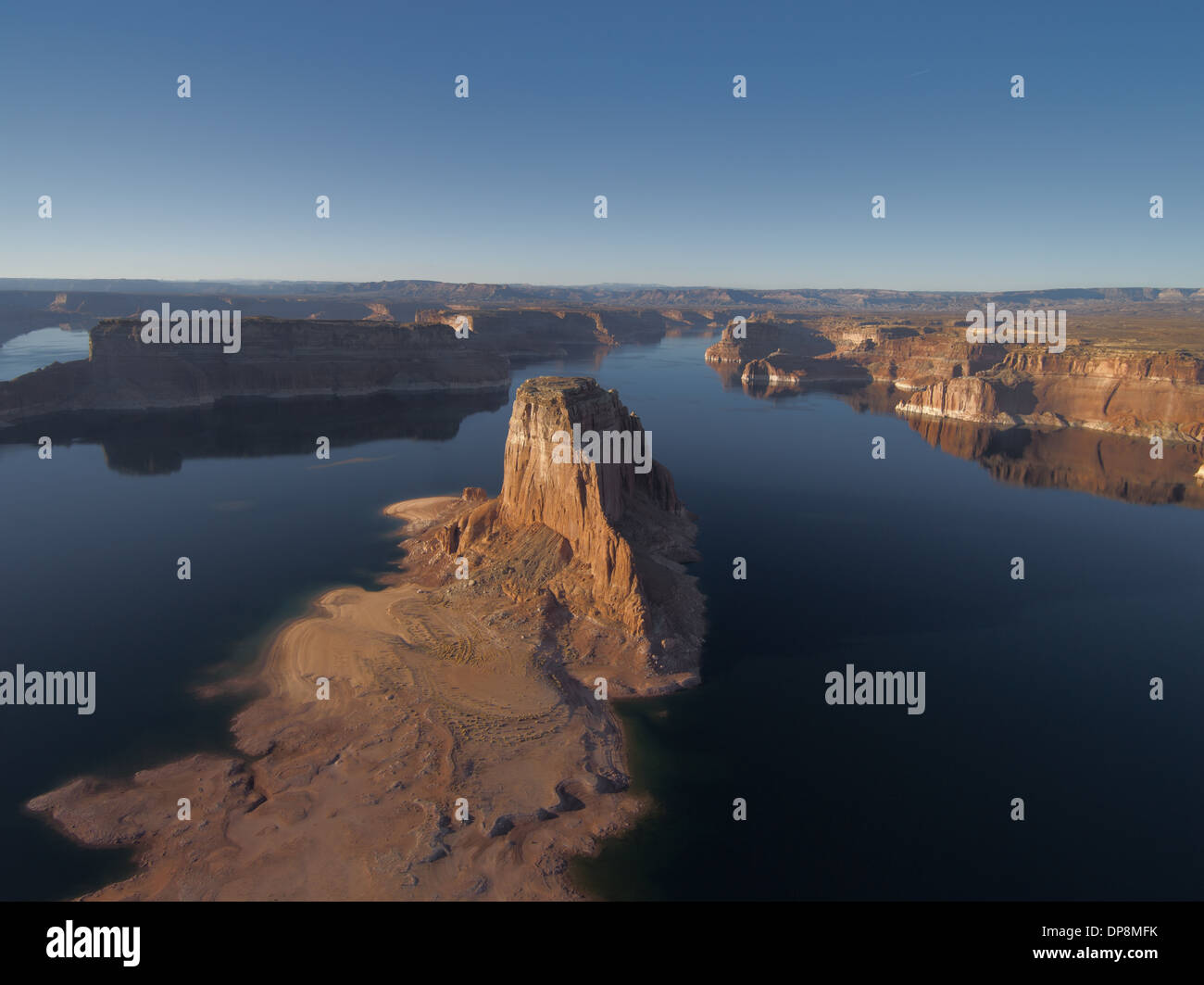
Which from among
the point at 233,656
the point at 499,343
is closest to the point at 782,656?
the point at 233,656

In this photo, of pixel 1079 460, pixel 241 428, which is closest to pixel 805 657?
pixel 1079 460

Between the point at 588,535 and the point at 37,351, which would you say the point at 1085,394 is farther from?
the point at 37,351

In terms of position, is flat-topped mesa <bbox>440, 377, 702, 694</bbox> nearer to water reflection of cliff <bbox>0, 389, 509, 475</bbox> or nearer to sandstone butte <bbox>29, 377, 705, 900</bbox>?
sandstone butte <bbox>29, 377, 705, 900</bbox>

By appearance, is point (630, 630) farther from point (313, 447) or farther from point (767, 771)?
point (313, 447)

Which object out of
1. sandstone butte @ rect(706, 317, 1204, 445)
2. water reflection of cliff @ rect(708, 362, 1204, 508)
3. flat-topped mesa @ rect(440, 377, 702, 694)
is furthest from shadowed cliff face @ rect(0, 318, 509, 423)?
flat-topped mesa @ rect(440, 377, 702, 694)

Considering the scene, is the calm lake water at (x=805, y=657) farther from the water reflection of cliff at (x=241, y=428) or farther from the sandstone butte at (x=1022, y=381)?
the sandstone butte at (x=1022, y=381)

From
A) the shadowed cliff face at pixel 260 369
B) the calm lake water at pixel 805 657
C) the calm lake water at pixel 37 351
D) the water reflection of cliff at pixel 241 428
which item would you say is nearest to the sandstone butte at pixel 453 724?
the calm lake water at pixel 805 657
